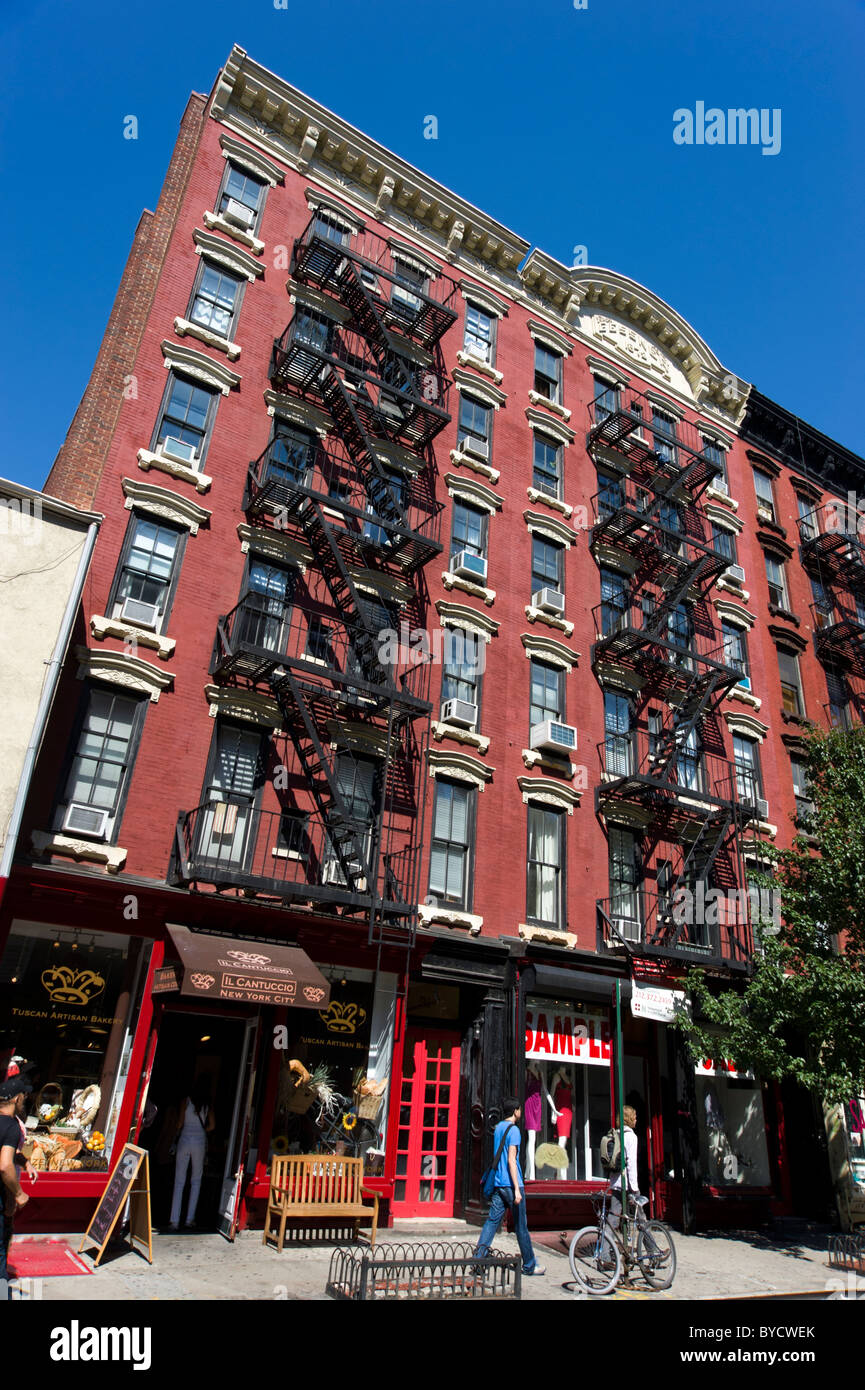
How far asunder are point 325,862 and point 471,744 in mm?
4445

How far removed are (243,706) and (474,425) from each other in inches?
412

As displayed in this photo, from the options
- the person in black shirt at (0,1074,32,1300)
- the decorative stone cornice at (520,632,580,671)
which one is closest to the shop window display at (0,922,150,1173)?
the person in black shirt at (0,1074,32,1300)

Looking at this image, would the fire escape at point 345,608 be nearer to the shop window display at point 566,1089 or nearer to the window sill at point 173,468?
the window sill at point 173,468

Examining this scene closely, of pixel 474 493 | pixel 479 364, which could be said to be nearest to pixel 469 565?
pixel 474 493

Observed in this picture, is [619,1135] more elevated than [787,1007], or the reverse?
[787,1007]

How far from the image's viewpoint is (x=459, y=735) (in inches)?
725

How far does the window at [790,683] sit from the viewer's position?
87.5ft

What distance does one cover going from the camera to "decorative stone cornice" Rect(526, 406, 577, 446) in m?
23.3

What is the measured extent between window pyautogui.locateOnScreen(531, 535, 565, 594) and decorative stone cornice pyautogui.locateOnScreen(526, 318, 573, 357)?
6.69 m

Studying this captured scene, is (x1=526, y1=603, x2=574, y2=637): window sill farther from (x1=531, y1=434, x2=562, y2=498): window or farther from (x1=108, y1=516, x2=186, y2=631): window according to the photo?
(x1=108, y1=516, x2=186, y2=631): window

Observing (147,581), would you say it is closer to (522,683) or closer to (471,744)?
(471,744)
